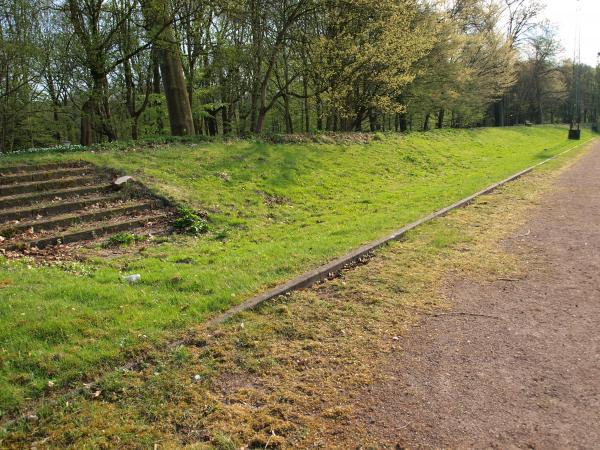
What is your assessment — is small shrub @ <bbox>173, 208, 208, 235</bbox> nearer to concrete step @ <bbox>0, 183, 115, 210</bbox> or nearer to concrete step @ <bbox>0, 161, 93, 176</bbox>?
concrete step @ <bbox>0, 183, 115, 210</bbox>

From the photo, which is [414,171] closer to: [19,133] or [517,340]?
[517,340]

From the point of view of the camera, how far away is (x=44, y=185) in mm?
8938

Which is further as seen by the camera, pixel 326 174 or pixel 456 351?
pixel 326 174

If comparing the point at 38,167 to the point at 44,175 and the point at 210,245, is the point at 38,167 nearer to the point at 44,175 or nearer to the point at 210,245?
the point at 44,175

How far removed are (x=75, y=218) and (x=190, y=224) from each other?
198 centimetres

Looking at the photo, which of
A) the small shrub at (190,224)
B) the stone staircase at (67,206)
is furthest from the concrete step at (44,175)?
the small shrub at (190,224)

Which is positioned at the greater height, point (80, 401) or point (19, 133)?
point (19, 133)

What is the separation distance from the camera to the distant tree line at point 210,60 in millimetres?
16109

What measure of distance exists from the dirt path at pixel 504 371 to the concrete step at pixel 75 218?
6.18 meters

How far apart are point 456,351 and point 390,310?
96 cm

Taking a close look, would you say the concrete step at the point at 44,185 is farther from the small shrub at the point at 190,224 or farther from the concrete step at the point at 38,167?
the small shrub at the point at 190,224

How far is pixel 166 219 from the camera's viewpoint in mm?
8766

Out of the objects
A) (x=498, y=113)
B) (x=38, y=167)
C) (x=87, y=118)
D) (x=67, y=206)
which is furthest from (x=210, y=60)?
(x=498, y=113)

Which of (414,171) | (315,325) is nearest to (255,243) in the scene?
(315,325)
